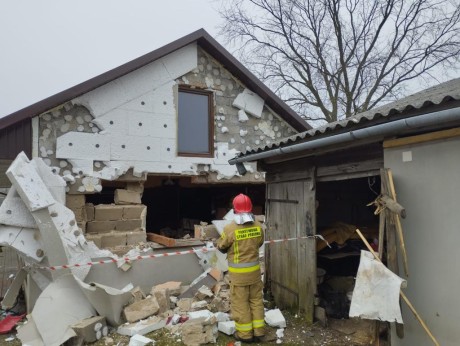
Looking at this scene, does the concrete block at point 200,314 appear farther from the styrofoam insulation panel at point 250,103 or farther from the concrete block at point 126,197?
the styrofoam insulation panel at point 250,103

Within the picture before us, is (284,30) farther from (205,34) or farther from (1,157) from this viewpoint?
(1,157)

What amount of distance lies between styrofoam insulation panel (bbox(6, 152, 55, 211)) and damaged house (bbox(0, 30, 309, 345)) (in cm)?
2

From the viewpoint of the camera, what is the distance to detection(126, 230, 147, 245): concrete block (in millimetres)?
7770

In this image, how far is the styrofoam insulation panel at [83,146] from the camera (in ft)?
23.3

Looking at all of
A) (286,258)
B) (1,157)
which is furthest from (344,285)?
(1,157)

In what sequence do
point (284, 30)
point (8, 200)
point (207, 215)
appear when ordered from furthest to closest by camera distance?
point (284, 30)
point (207, 215)
point (8, 200)

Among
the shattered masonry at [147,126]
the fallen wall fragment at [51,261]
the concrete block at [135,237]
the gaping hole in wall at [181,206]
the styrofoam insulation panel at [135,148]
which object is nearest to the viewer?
the fallen wall fragment at [51,261]

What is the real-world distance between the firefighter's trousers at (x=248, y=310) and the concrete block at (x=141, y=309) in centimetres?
174

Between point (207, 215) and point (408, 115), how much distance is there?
830 centimetres

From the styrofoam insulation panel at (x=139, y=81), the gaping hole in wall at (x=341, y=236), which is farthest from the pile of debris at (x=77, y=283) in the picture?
the gaping hole in wall at (x=341, y=236)

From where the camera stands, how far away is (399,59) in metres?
19.9

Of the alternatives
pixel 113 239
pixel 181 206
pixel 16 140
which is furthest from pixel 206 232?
pixel 16 140

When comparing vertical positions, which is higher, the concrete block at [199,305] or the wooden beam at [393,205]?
the wooden beam at [393,205]

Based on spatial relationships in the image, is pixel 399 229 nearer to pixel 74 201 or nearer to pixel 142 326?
pixel 142 326
